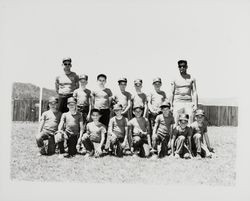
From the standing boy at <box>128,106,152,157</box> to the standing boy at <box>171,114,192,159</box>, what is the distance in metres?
0.31

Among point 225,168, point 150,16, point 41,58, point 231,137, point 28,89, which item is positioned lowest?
point 225,168

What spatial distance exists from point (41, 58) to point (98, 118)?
1.02m

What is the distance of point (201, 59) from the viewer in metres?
5.61

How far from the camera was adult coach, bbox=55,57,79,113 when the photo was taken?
18.8ft

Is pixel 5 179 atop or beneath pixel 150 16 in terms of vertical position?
beneath

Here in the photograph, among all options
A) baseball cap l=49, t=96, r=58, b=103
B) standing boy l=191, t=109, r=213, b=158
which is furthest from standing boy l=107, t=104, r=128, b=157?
standing boy l=191, t=109, r=213, b=158

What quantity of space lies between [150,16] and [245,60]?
1247mm

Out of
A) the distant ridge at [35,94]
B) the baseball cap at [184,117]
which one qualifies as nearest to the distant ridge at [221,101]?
the distant ridge at [35,94]

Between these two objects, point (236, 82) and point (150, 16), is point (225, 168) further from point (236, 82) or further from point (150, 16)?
point (150, 16)

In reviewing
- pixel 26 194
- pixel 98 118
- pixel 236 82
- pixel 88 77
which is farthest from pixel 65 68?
pixel 236 82

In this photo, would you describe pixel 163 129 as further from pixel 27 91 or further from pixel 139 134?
pixel 27 91

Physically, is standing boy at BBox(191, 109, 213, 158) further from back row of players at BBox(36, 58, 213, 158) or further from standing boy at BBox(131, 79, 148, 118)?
standing boy at BBox(131, 79, 148, 118)

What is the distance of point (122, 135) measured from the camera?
566 cm

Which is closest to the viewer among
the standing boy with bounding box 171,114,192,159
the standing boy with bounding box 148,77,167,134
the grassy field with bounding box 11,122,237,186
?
the grassy field with bounding box 11,122,237,186
